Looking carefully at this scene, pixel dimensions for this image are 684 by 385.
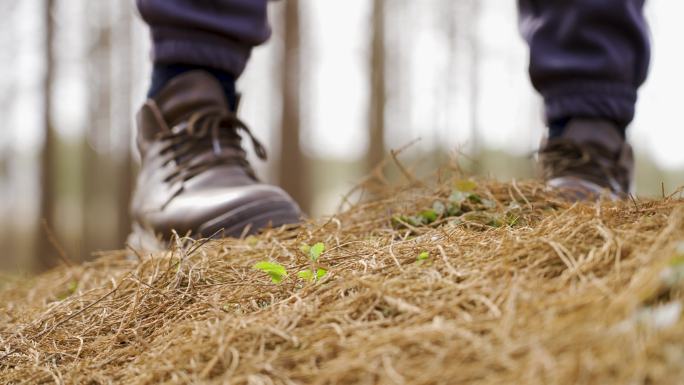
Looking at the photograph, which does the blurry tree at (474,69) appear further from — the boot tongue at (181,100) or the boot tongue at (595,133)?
the boot tongue at (181,100)

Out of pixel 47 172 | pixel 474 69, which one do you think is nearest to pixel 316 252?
pixel 47 172

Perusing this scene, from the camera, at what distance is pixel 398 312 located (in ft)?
2.49

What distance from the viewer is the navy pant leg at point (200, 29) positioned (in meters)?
1.65

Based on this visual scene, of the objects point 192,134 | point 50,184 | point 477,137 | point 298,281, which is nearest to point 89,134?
point 50,184

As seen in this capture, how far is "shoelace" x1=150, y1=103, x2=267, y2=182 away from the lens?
159cm

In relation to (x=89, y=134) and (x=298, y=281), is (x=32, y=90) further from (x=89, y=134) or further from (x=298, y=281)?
(x=298, y=281)

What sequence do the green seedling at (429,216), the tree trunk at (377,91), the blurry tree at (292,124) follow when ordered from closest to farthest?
1. the green seedling at (429,216)
2. the blurry tree at (292,124)
3. the tree trunk at (377,91)

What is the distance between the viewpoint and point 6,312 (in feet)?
4.33

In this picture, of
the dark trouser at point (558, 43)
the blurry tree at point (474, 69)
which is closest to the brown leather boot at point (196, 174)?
the dark trouser at point (558, 43)

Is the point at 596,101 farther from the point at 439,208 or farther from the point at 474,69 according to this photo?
the point at 474,69

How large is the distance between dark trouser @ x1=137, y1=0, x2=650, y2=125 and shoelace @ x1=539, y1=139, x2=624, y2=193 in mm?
114

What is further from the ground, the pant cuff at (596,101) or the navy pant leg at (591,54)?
the navy pant leg at (591,54)

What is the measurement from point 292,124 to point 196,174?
5.73m

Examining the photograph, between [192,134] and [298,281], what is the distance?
782 mm
